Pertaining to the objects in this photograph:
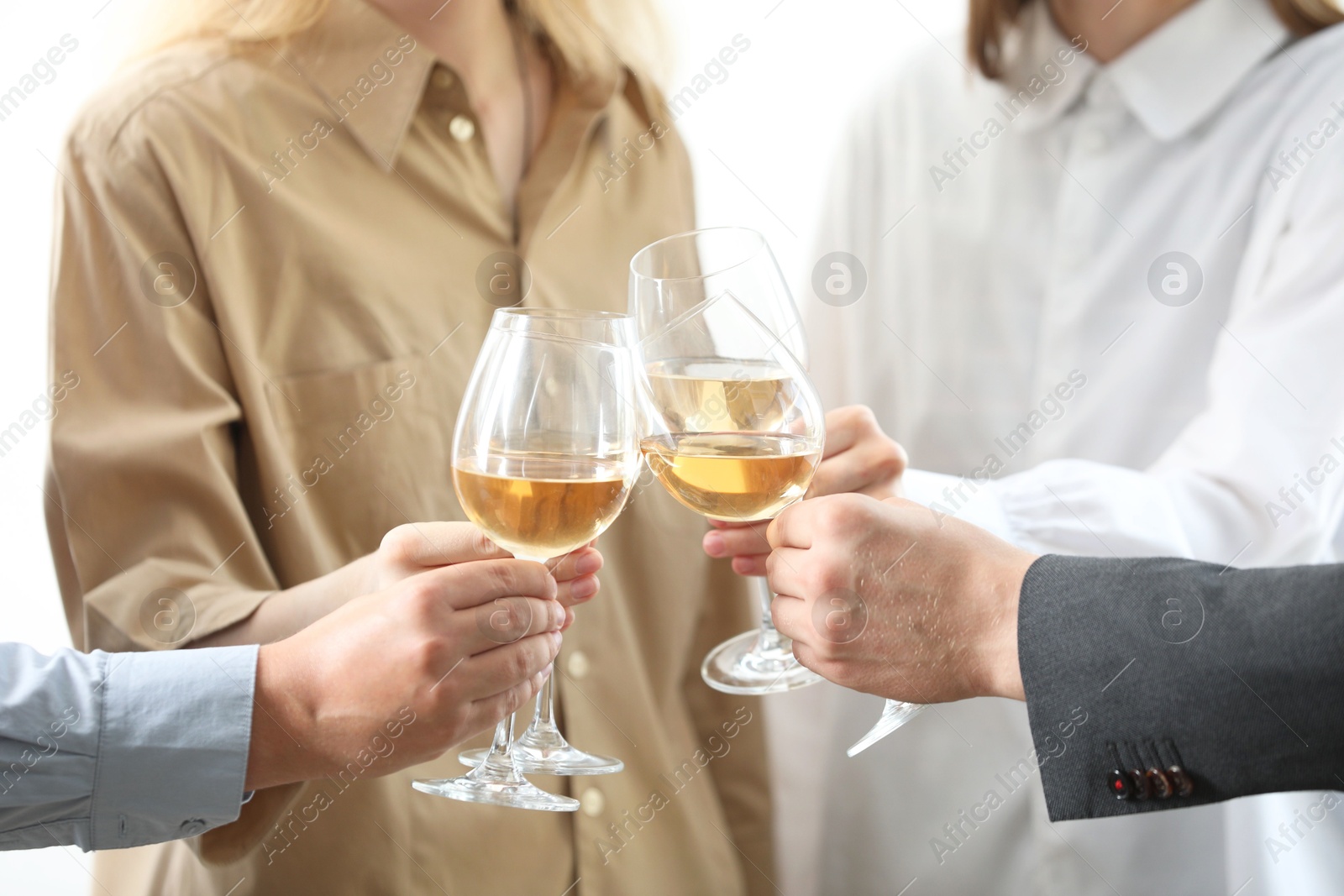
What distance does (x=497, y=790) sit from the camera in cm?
105

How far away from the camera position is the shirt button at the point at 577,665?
1.56 m

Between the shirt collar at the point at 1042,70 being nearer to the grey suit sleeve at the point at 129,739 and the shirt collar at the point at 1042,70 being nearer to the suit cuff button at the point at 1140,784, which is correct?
the suit cuff button at the point at 1140,784

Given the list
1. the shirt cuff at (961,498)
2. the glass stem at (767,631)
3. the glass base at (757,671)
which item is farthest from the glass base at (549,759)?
the shirt cuff at (961,498)

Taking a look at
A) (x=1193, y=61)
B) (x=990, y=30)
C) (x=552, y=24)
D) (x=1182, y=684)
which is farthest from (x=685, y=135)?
(x=1182, y=684)

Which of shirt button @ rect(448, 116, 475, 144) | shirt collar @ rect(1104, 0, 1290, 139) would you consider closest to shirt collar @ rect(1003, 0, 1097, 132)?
shirt collar @ rect(1104, 0, 1290, 139)

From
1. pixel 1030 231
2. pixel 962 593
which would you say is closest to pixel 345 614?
pixel 962 593

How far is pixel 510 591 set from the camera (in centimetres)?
106

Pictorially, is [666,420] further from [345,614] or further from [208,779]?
[208,779]

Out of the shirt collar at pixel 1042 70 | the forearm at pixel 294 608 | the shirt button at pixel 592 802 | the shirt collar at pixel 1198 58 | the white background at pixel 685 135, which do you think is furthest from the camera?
the shirt collar at pixel 1042 70

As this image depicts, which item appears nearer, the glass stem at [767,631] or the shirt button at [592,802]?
the glass stem at [767,631]

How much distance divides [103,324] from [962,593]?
1102 mm

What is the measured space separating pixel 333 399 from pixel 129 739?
52 cm

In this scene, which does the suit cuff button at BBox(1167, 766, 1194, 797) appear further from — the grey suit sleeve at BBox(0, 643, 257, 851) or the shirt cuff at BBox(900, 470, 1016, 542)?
the grey suit sleeve at BBox(0, 643, 257, 851)

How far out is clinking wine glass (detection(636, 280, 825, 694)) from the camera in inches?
44.4
